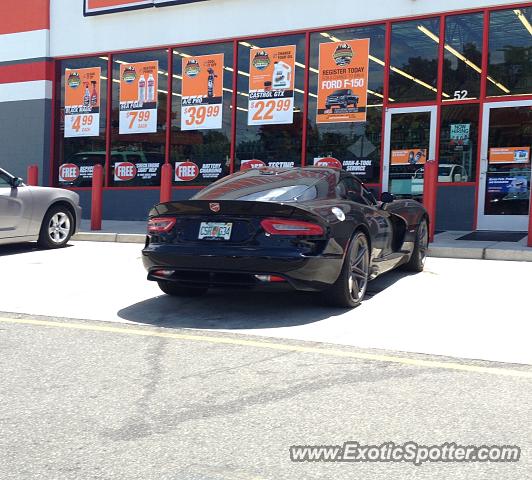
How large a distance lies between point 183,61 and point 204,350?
12645 mm

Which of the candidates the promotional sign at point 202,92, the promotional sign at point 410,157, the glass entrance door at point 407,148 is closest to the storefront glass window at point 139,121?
the promotional sign at point 202,92

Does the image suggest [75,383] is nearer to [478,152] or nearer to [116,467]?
[116,467]

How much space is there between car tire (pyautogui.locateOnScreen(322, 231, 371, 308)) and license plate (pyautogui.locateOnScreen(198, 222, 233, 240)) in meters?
1.01

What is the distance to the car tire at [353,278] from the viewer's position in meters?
5.79

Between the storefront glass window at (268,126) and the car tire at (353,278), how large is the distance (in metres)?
8.51

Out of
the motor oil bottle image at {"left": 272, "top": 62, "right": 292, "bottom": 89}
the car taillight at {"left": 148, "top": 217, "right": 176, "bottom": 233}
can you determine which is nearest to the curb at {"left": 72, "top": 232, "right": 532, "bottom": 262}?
the car taillight at {"left": 148, "top": 217, "right": 176, "bottom": 233}

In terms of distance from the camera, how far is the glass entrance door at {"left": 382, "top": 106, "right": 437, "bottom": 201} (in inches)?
526

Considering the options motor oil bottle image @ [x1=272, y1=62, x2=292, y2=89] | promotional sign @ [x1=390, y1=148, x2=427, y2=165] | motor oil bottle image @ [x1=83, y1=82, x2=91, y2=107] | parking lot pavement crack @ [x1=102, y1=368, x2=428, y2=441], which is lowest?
parking lot pavement crack @ [x1=102, y1=368, x2=428, y2=441]

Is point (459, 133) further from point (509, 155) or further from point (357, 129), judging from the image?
point (357, 129)

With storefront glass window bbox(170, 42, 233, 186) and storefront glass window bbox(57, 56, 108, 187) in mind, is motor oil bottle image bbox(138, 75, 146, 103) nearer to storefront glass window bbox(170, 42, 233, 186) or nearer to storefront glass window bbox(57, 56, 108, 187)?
storefront glass window bbox(170, 42, 233, 186)

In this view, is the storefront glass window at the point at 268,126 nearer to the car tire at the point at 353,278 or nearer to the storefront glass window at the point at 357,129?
the storefront glass window at the point at 357,129

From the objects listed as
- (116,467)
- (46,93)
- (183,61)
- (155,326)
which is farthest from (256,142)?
(116,467)

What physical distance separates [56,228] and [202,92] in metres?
6.23

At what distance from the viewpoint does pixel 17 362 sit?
427cm
